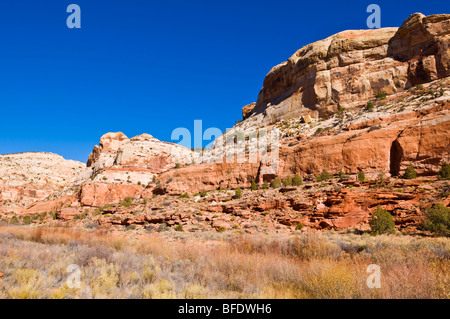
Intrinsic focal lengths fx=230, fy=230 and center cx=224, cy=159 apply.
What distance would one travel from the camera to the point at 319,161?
25953mm

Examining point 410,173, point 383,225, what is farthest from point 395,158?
point 383,225

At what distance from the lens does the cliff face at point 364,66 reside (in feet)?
110

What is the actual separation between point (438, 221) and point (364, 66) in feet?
119

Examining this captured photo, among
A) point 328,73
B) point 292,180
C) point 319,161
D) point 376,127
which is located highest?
point 328,73

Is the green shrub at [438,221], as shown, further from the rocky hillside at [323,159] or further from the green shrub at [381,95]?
the green shrub at [381,95]

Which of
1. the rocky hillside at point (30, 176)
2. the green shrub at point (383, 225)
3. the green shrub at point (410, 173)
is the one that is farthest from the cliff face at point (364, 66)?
the rocky hillside at point (30, 176)

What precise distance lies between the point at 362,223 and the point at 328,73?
34.6m

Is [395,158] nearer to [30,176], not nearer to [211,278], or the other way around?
[211,278]

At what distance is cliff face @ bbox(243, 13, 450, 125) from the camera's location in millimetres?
33656

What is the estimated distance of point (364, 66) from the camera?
3891 cm

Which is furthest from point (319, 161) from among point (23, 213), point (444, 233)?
point (23, 213)

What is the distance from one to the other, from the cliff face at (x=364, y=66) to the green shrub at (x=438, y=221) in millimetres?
29204

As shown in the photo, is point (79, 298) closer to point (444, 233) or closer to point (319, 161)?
point (444, 233)
